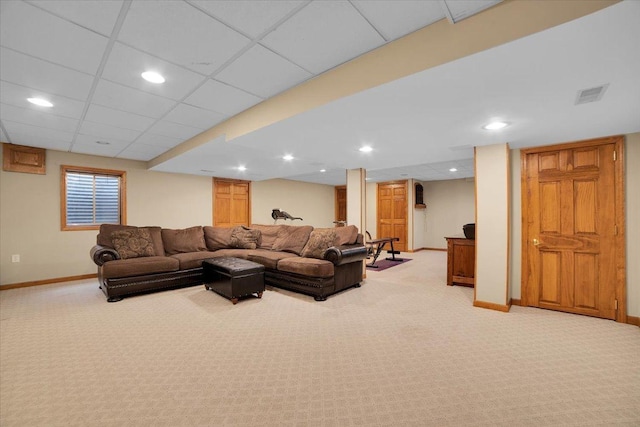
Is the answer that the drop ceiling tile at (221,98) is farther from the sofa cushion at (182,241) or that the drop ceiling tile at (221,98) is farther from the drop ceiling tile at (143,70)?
the sofa cushion at (182,241)

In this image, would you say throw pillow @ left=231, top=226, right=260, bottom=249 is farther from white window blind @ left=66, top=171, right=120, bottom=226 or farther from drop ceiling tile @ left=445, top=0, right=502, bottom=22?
drop ceiling tile @ left=445, top=0, right=502, bottom=22

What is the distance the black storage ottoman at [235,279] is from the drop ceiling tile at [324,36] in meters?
2.84

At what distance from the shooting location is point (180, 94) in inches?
107

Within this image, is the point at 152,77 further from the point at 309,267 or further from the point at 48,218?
the point at 48,218

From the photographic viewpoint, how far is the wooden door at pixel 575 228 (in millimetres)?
3246

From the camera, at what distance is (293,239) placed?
213 inches

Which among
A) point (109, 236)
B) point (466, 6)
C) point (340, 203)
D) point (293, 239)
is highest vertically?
point (466, 6)

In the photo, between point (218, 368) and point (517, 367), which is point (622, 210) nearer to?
point (517, 367)

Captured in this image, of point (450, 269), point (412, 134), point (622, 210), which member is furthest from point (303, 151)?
point (622, 210)

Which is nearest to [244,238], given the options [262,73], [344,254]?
[344,254]

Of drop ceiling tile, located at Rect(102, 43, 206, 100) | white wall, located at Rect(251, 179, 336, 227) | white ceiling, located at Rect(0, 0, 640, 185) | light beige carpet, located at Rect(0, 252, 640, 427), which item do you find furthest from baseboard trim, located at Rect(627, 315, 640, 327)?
white wall, located at Rect(251, 179, 336, 227)

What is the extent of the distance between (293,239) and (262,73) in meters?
3.53

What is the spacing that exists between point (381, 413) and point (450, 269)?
3720 millimetres

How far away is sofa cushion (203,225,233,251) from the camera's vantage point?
19.0 feet
